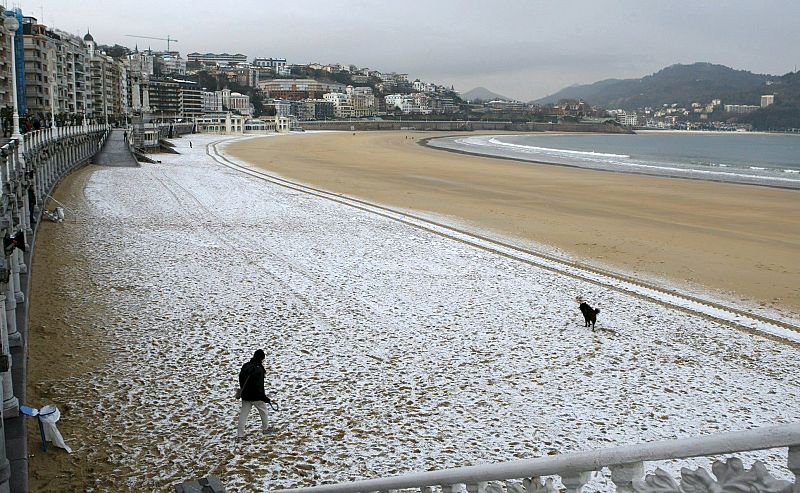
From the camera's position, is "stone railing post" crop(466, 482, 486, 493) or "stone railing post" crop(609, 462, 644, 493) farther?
"stone railing post" crop(466, 482, 486, 493)

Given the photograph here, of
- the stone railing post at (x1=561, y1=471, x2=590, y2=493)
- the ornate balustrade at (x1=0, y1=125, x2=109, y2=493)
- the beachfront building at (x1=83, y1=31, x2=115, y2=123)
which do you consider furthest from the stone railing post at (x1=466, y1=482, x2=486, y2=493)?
the beachfront building at (x1=83, y1=31, x2=115, y2=123)

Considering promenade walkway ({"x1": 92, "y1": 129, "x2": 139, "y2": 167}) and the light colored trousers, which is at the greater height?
promenade walkway ({"x1": 92, "y1": 129, "x2": 139, "y2": 167})

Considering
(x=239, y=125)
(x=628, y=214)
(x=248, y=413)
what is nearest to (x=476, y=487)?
(x=248, y=413)

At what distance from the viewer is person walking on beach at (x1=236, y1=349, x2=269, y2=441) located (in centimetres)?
740

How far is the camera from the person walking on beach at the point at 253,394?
24.3 feet

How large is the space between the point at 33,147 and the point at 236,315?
1389 centimetres

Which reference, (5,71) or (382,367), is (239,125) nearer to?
(5,71)

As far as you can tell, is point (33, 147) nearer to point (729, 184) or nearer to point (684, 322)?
point (684, 322)

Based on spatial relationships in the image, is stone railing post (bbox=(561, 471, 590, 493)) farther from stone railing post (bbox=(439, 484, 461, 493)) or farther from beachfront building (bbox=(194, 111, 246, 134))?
beachfront building (bbox=(194, 111, 246, 134))

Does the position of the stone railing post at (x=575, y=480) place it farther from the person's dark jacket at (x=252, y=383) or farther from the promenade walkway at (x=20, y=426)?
the person's dark jacket at (x=252, y=383)

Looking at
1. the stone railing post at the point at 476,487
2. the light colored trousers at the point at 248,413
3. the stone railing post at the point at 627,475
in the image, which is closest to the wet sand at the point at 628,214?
the light colored trousers at the point at 248,413

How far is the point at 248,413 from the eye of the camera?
7504 millimetres

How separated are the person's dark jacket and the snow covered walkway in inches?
16.8

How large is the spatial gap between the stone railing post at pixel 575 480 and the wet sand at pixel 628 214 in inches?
452
